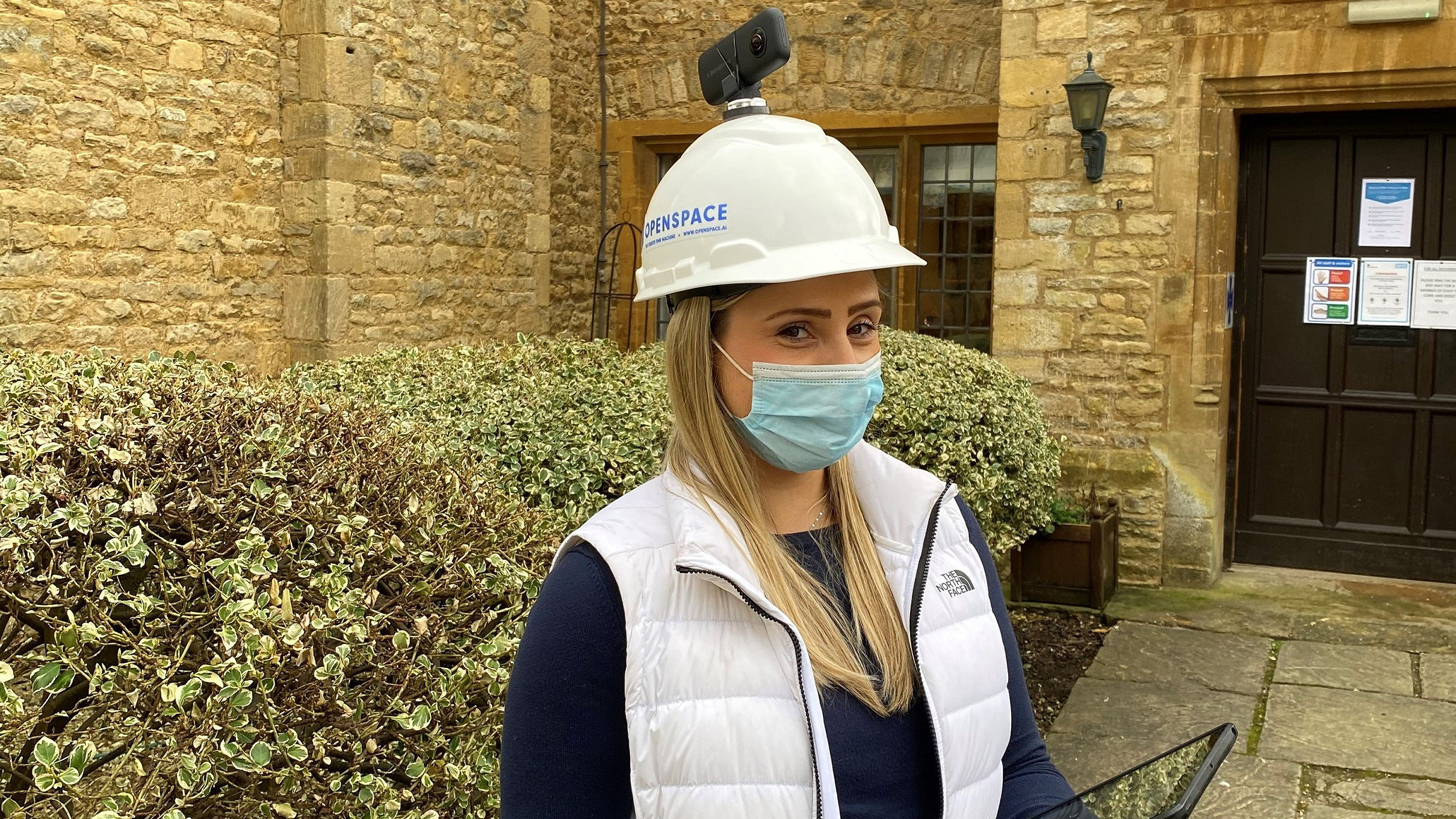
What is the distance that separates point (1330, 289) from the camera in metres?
6.50

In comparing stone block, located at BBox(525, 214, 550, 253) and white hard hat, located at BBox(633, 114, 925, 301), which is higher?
stone block, located at BBox(525, 214, 550, 253)

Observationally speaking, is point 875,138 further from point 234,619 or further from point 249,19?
point 234,619

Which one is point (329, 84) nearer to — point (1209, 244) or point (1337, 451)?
point (1209, 244)

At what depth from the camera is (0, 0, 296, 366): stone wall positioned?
220 inches

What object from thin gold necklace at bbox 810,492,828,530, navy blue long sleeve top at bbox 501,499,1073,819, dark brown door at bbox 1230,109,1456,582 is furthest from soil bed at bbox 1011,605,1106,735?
navy blue long sleeve top at bbox 501,499,1073,819

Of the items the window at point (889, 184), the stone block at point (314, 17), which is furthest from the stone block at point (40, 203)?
the window at point (889, 184)

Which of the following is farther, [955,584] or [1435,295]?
[1435,295]

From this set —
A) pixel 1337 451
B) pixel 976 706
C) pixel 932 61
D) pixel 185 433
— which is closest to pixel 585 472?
pixel 185 433

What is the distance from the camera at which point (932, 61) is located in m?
7.96

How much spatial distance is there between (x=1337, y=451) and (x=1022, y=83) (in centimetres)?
242

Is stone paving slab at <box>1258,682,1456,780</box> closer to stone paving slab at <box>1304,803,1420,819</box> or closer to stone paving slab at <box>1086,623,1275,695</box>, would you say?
stone paving slab at <box>1086,623,1275,695</box>

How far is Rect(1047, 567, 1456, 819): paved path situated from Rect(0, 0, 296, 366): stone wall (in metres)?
4.41

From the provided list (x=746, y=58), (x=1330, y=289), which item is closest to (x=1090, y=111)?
(x=1330, y=289)

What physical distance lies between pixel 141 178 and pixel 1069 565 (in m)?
4.68
